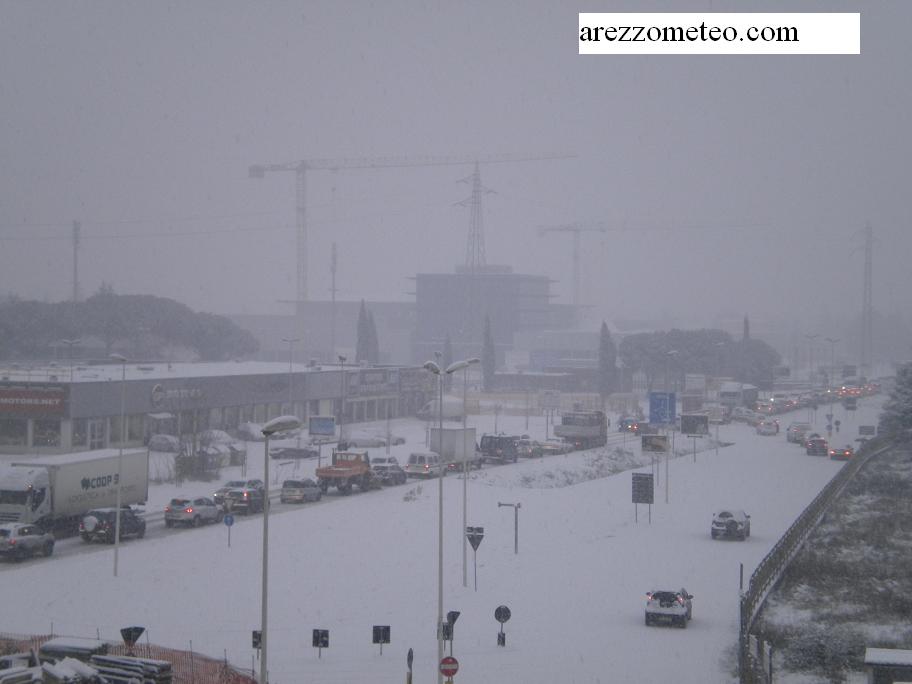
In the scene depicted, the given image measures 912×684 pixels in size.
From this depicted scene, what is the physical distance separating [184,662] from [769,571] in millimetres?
7349

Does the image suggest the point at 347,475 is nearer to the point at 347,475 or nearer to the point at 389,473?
the point at 347,475

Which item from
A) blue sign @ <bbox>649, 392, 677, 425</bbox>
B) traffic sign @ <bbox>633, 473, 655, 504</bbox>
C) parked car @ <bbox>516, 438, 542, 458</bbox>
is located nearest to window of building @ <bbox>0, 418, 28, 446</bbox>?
parked car @ <bbox>516, 438, 542, 458</bbox>

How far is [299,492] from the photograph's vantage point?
63.7 feet

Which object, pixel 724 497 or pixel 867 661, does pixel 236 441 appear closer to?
pixel 724 497

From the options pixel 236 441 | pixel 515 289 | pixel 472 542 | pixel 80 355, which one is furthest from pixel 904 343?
pixel 472 542

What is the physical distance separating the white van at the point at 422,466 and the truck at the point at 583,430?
24.2 ft

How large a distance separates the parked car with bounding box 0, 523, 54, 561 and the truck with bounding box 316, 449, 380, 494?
22.7ft

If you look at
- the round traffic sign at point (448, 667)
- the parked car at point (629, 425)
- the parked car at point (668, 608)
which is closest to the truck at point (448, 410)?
the parked car at point (629, 425)

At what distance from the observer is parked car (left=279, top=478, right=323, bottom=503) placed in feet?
63.4

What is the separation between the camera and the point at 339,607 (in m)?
11.8

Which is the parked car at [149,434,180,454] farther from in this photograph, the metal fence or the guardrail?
the metal fence

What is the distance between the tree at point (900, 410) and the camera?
Result: 3119 cm

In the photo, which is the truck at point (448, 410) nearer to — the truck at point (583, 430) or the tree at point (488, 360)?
the truck at point (583, 430)

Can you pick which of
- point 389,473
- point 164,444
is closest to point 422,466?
point 389,473
